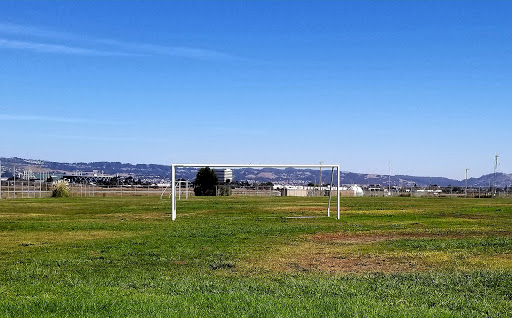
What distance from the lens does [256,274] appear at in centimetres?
1164

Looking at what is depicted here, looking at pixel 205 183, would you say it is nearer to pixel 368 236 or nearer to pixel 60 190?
pixel 60 190

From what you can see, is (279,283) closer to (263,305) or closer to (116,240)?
(263,305)

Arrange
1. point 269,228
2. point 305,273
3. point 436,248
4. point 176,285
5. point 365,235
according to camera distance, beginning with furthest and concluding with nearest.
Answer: point 269,228
point 365,235
point 436,248
point 305,273
point 176,285

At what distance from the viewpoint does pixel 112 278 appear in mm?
10914

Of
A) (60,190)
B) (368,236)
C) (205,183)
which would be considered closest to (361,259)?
(368,236)

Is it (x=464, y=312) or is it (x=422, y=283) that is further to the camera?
(x=422, y=283)

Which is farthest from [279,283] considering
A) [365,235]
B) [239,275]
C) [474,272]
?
[365,235]

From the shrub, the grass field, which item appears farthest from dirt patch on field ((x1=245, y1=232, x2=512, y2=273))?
the shrub

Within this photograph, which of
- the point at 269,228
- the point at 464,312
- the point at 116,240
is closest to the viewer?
the point at 464,312

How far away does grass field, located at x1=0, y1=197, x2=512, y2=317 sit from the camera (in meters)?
8.18

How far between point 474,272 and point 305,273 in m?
3.18

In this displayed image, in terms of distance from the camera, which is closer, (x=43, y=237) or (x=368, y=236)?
(x=43, y=237)

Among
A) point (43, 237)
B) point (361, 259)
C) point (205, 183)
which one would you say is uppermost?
point (205, 183)

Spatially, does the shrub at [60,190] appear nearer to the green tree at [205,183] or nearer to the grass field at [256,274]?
the green tree at [205,183]
